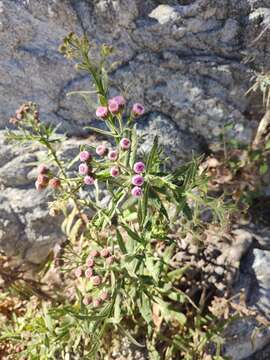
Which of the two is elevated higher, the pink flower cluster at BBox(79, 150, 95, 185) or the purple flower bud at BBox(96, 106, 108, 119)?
the purple flower bud at BBox(96, 106, 108, 119)

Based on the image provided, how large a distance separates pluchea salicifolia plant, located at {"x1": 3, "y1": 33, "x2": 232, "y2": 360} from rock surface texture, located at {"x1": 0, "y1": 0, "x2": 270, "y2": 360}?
0.87 feet

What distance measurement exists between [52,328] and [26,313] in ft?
2.40

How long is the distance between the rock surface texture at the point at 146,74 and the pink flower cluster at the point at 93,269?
3.79 feet

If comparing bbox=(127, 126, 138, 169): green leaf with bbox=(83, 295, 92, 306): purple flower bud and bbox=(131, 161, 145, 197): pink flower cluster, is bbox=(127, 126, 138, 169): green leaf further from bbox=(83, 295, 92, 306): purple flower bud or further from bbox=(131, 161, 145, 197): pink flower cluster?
bbox=(83, 295, 92, 306): purple flower bud

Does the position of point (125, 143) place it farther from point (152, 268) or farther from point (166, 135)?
point (166, 135)

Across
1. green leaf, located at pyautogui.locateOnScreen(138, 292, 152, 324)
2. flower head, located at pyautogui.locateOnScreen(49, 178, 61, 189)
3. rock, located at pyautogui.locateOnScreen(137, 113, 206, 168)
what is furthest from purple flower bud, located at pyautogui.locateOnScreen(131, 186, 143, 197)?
rock, located at pyautogui.locateOnScreen(137, 113, 206, 168)

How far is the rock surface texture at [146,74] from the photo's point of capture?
132 inches

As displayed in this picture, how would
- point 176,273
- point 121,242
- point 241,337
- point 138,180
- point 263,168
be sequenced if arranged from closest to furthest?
point 138,180
point 121,242
point 176,273
point 241,337
point 263,168

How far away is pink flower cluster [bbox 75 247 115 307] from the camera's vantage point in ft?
8.45

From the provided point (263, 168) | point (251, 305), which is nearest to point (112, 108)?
point (263, 168)

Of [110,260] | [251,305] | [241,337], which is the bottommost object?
[241,337]

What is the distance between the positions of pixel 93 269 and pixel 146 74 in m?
1.72

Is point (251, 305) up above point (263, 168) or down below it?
below

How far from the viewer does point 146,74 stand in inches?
140
